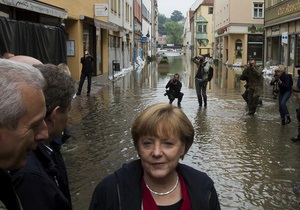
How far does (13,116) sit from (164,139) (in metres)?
0.98

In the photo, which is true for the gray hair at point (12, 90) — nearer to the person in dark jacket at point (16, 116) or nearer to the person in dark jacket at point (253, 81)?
the person in dark jacket at point (16, 116)

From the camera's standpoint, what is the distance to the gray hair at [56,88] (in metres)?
2.25

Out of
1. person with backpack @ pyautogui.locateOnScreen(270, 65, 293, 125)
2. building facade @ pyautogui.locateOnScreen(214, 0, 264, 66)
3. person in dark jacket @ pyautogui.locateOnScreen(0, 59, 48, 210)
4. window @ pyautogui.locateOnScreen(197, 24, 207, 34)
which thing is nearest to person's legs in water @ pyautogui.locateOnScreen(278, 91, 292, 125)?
person with backpack @ pyautogui.locateOnScreen(270, 65, 293, 125)

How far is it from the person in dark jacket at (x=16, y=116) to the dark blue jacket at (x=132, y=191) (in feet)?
2.13


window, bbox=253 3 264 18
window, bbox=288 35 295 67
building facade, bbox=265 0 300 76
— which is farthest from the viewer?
window, bbox=253 3 264 18

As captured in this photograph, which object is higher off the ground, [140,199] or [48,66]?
[48,66]

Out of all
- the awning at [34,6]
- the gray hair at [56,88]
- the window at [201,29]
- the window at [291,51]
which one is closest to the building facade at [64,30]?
the awning at [34,6]

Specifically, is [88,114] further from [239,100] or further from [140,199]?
[140,199]

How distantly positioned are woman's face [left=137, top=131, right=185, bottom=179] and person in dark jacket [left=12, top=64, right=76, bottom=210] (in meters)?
0.44

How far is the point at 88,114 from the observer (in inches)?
480

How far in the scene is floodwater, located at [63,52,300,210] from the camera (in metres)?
5.73

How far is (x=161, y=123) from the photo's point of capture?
2.28 m

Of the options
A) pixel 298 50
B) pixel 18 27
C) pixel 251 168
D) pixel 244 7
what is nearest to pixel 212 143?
pixel 251 168

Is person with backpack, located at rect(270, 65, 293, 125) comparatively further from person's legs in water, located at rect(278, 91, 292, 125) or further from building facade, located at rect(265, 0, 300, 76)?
building facade, located at rect(265, 0, 300, 76)
